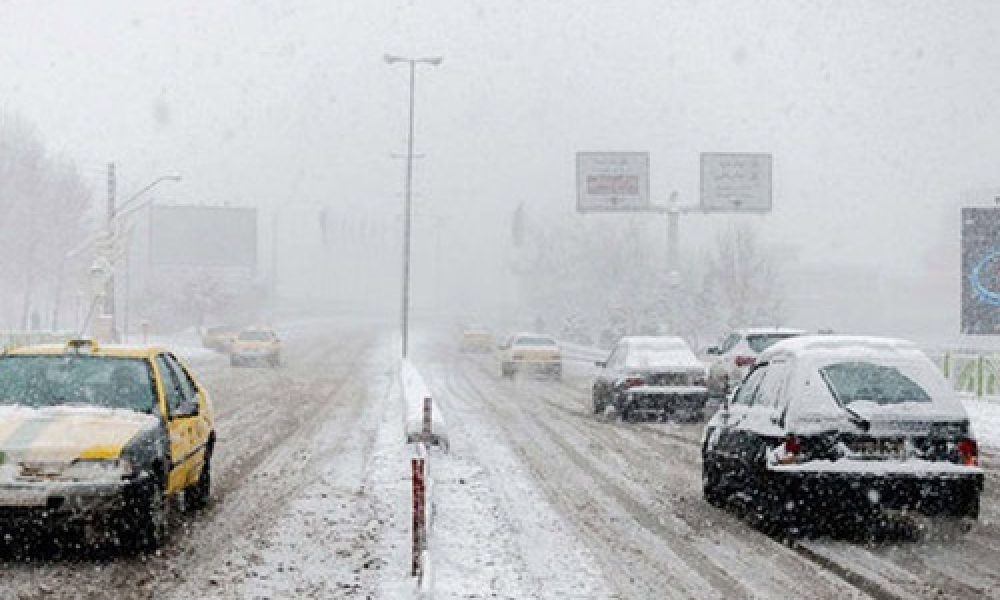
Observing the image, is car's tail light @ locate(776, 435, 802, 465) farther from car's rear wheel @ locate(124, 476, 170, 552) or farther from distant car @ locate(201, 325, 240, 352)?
distant car @ locate(201, 325, 240, 352)

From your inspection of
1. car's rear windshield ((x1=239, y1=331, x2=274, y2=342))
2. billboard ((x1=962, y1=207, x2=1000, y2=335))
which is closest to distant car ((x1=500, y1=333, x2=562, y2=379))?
car's rear windshield ((x1=239, y1=331, x2=274, y2=342))

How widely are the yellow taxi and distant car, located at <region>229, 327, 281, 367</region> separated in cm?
3510

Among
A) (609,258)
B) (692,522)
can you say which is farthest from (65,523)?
(609,258)

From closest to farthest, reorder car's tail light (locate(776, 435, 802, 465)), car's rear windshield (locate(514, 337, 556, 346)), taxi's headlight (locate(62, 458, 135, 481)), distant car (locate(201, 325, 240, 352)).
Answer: taxi's headlight (locate(62, 458, 135, 481)) < car's tail light (locate(776, 435, 802, 465)) < car's rear windshield (locate(514, 337, 556, 346)) < distant car (locate(201, 325, 240, 352))

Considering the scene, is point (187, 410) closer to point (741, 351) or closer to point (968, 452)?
point (968, 452)

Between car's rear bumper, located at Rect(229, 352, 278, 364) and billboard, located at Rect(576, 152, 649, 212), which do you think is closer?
car's rear bumper, located at Rect(229, 352, 278, 364)

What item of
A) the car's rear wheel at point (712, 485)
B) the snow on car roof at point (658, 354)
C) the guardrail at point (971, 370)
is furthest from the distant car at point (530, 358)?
the car's rear wheel at point (712, 485)

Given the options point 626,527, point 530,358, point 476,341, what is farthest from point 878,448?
point 476,341

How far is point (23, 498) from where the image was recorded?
27.1 ft

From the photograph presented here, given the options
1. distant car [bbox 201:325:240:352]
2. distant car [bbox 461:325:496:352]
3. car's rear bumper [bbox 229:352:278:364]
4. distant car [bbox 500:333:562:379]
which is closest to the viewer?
distant car [bbox 500:333:562:379]

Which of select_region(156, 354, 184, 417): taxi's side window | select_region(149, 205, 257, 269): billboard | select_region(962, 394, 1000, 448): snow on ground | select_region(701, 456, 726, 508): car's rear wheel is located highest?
select_region(149, 205, 257, 269): billboard

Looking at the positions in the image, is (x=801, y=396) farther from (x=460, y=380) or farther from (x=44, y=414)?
(x=460, y=380)

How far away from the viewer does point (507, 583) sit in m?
8.09

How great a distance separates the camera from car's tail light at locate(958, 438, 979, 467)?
9.92m
